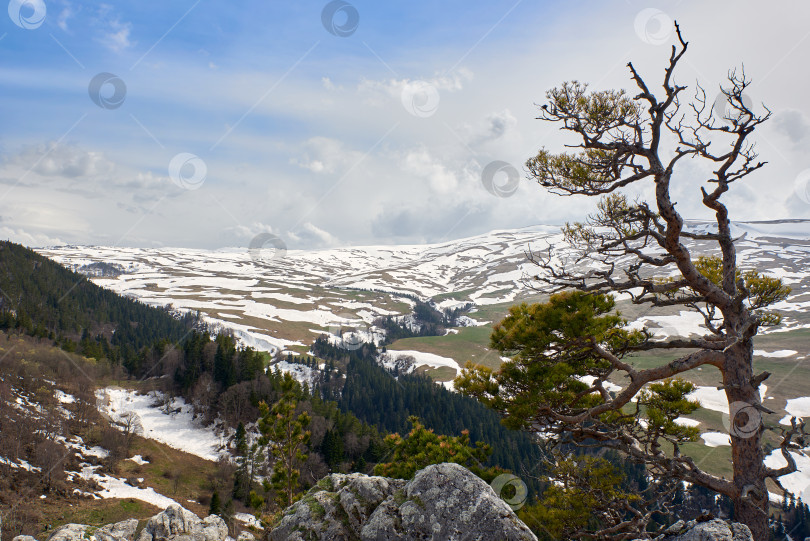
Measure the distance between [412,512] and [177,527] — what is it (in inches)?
907

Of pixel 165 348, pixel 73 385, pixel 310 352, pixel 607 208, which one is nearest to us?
pixel 607 208

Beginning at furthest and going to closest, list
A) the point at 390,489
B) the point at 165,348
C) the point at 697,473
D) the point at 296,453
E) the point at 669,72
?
1. the point at 165,348
2. the point at 296,453
3. the point at 697,473
4. the point at 669,72
5. the point at 390,489

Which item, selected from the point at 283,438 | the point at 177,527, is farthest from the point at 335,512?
the point at 177,527

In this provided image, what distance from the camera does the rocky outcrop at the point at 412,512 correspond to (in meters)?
7.23

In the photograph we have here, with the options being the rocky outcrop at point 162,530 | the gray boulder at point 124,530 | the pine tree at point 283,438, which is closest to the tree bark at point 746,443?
the pine tree at point 283,438

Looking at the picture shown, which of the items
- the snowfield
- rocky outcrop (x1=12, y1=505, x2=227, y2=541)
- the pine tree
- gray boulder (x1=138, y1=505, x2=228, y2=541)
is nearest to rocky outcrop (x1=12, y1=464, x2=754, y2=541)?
the pine tree

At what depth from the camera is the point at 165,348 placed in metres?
109

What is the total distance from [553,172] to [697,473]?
10145 mm

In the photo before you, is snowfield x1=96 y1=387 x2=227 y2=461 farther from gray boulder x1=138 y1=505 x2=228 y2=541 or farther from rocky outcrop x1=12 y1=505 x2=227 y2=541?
gray boulder x1=138 y1=505 x2=228 y2=541

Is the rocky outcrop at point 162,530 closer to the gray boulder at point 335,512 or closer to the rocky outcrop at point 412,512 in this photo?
the gray boulder at point 335,512

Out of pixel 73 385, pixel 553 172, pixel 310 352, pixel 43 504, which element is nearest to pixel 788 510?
pixel 553 172

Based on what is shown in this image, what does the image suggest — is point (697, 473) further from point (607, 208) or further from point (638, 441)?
point (607, 208)

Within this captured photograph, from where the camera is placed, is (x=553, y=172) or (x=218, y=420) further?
(x=218, y=420)

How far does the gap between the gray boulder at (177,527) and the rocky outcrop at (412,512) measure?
17155mm
